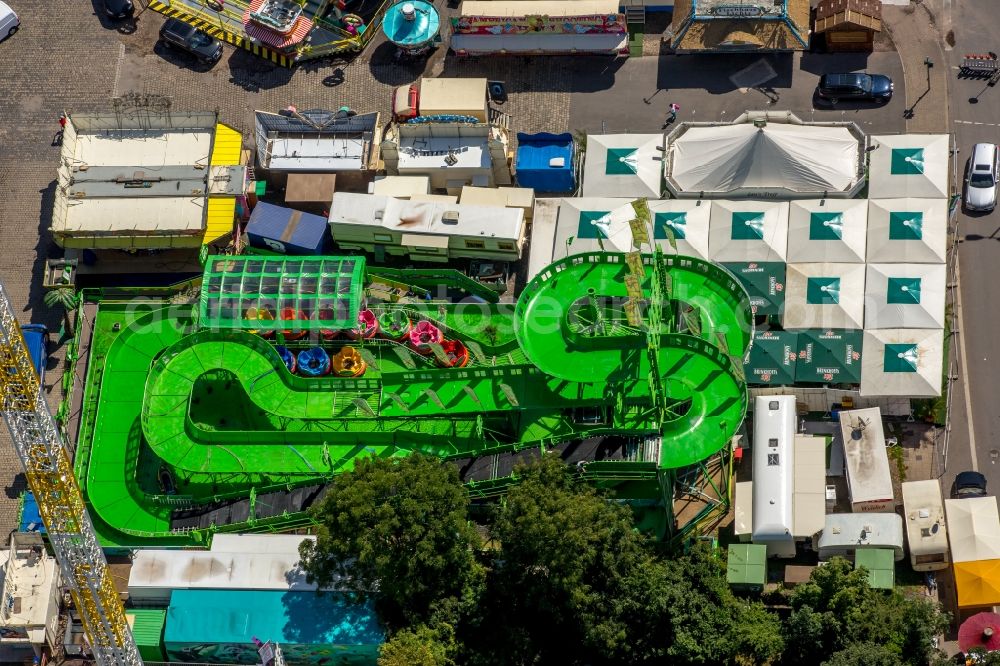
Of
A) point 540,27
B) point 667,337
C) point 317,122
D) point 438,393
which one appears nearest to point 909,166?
point 667,337

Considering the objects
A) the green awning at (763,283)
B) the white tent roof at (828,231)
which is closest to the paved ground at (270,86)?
the white tent roof at (828,231)

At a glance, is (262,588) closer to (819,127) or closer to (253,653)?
(253,653)

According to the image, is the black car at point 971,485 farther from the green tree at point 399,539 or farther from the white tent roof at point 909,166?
the green tree at point 399,539

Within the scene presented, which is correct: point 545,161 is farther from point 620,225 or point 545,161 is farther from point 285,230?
point 285,230

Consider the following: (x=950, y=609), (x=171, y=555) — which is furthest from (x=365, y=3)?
(x=950, y=609)

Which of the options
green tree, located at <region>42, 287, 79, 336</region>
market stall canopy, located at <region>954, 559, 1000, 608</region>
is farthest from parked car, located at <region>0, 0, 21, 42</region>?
market stall canopy, located at <region>954, 559, 1000, 608</region>
